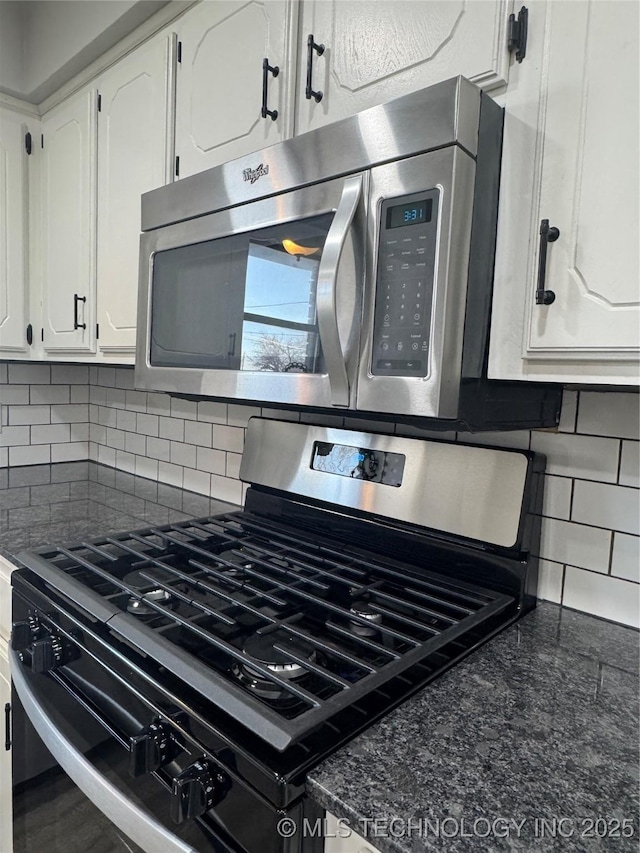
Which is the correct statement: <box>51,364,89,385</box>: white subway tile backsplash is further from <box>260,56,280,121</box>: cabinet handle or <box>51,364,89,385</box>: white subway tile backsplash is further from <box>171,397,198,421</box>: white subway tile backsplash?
<box>260,56,280,121</box>: cabinet handle

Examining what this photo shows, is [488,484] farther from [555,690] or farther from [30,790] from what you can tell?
[30,790]

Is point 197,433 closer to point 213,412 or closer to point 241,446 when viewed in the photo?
point 213,412

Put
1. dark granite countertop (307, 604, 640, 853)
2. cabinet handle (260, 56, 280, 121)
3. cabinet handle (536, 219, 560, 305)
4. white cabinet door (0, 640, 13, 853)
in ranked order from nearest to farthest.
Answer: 1. dark granite countertop (307, 604, 640, 853)
2. cabinet handle (536, 219, 560, 305)
3. cabinet handle (260, 56, 280, 121)
4. white cabinet door (0, 640, 13, 853)

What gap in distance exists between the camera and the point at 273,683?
2.25ft

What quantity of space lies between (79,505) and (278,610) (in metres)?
1.06

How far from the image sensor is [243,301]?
106 centimetres

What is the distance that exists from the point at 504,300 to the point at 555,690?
55 cm

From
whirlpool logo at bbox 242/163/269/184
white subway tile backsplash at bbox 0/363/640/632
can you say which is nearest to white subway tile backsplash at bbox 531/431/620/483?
white subway tile backsplash at bbox 0/363/640/632

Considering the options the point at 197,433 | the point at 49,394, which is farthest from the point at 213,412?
the point at 49,394

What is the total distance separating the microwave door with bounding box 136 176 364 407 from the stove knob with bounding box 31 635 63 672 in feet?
1.74

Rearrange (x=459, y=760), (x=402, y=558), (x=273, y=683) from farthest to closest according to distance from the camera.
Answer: (x=402, y=558)
(x=273, y=683)
(x=459, y=760)

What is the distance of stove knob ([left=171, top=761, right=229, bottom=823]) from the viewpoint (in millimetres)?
594

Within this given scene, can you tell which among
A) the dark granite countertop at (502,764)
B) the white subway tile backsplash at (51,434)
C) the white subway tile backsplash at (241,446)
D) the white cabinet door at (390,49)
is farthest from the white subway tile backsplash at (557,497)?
the white subway tile backsplash at (51,434)

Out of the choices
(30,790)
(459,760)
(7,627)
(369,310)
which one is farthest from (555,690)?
(7,627)
